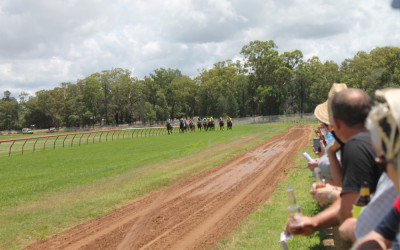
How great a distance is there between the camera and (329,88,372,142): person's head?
224 centimetres

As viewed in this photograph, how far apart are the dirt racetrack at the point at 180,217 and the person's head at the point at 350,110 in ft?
13.6

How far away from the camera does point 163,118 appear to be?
298 feet

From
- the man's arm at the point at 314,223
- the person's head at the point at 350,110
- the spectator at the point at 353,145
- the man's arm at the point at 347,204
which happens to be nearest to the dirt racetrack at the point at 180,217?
the man's arm at the point at 314,223

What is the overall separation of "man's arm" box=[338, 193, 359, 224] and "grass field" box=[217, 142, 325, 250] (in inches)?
135

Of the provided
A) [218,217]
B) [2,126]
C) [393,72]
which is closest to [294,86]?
[393,72]

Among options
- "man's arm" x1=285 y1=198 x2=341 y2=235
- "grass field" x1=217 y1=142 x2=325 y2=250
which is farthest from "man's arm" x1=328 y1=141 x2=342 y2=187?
"grass field" x1=217 y1=142 x2=325 y2=250

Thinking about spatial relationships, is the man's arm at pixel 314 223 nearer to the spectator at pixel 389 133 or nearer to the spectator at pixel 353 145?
the spectator at pixel 353 145

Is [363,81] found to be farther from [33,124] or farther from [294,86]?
[33,124]

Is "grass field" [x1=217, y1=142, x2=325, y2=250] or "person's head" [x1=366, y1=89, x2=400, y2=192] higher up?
"person's head" [x1=366, y1=89, x2=400, y2=192]

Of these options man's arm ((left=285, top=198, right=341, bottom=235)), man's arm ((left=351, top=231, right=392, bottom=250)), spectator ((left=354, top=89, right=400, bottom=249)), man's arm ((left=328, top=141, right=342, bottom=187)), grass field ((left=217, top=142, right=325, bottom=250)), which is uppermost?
spectator ((left=354, top=89, right=400, bottom=249))

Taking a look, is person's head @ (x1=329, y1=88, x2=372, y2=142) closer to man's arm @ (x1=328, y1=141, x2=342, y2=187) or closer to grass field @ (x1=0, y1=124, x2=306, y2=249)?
man's arm @ (x1=328, y1=141, x2=342, y2=187)

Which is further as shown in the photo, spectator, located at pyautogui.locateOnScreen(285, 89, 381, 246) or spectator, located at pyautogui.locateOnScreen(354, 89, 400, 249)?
spectator, located at pyautogui.locateOnScreen(285, 89, 381, 246)

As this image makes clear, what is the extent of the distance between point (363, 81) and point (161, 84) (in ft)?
208

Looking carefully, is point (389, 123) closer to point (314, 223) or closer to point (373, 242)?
point (373, 242)
